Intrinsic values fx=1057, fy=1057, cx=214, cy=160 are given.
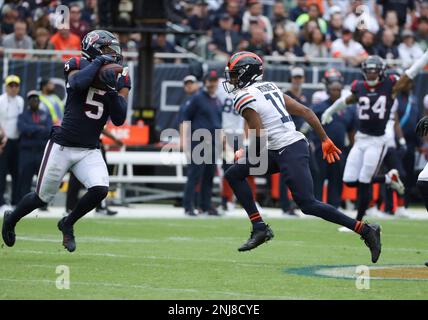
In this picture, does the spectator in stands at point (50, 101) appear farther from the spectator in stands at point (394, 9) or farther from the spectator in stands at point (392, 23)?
the spectator in stands at point (394, 9)

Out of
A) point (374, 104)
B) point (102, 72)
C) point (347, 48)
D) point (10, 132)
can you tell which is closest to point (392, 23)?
point (347, 48)

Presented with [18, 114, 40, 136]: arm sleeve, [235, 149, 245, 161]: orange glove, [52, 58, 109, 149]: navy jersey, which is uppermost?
[52, 58, 109, 149]: navy jersey

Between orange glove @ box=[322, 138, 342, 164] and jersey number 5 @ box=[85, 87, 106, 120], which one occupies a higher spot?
jersey number 5 @ box=[85, 87, 106, 120]

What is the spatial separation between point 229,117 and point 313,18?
4.04 m

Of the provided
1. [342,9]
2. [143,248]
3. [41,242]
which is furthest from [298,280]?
[342,9]

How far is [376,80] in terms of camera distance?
1302 centimetres

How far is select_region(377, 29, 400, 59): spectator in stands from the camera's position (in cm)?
1914

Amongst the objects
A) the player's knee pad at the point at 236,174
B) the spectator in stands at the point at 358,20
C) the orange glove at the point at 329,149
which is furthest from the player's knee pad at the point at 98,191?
the spectator in stands at the point at 358,20

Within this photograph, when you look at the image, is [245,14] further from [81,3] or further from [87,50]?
[87,50]

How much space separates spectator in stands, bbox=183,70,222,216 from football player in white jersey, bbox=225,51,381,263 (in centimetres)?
544

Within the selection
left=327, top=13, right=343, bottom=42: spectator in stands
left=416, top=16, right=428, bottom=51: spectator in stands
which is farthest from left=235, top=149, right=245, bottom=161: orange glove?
left=416, top=16, right=428, bottom=51: spectator in stands

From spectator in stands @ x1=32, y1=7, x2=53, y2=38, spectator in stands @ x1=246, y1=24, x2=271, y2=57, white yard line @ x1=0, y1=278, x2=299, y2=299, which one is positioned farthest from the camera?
spectator in stands @ x1=246, y1=24, x2=271, y2=57

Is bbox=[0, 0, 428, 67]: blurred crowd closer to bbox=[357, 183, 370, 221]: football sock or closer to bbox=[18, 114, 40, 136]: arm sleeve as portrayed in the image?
bbox=[18, 114, 40, 136]: arm sleeve
